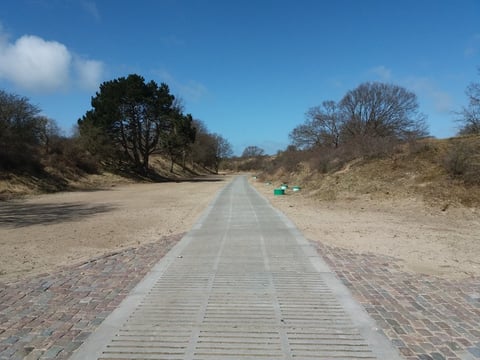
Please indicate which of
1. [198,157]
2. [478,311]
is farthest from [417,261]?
[198,157]

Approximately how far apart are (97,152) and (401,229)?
38.7 metres

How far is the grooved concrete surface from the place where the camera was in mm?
3422

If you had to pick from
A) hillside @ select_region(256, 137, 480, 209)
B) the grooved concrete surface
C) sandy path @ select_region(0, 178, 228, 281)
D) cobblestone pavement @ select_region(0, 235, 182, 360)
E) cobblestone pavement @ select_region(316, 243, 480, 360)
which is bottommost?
sandy path @ select_region(0, 178, 228, 281)

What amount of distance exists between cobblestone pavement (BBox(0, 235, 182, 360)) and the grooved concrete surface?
23 cm

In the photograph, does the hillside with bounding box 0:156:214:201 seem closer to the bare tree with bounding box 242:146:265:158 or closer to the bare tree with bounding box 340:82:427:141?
the bare tree with bounding box 340:82:427:141

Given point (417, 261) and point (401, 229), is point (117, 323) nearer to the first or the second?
point (417, 261)

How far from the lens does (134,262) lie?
673 cm

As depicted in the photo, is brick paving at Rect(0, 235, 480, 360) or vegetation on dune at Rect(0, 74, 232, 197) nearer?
brick paving at Rect(0, 235, 480, 360)

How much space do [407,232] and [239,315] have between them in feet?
24.0

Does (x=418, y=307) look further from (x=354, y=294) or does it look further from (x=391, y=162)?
(x=391, y=162)

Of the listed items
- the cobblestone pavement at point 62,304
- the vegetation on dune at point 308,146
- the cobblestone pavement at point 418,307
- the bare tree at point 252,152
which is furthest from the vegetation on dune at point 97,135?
the bare tree at point 252,152

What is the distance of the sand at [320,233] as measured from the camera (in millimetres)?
6895

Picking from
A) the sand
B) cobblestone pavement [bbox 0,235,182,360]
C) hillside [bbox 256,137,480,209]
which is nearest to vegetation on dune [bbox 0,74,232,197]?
the sand

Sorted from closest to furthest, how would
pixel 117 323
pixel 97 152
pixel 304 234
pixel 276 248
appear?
pixel 117 323, pixel 276 248, pixel 304 234, pixel 97 152
